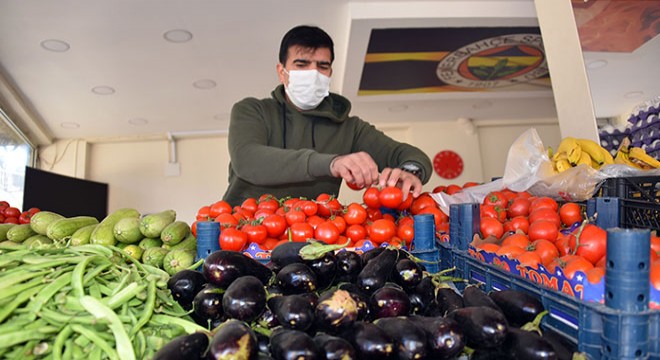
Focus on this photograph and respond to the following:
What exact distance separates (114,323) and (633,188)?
1.91 meters

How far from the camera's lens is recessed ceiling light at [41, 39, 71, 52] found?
498cm

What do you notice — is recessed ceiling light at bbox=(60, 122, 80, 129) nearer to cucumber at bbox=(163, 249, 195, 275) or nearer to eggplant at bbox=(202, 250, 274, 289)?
cucumber at bbox=(163, 249, 195, 275)

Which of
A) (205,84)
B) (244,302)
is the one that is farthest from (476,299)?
(205,84)

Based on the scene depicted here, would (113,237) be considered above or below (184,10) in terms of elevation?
below

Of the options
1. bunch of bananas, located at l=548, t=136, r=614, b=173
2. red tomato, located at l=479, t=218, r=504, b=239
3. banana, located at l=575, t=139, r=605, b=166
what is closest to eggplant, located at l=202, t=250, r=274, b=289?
red tomato, located at l=479, t=218, r=504, b=239

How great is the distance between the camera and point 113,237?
1.73 m

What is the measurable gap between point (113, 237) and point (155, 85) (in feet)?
17.5

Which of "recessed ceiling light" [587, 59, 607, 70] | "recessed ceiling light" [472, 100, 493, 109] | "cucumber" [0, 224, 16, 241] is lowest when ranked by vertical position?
"cucumber" [0, 224, 16, 241]

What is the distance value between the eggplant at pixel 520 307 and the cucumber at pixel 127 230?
1474 millimetres

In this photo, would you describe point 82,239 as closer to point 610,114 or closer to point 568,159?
point 568,159

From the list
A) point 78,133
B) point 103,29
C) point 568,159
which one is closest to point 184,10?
point 103,29

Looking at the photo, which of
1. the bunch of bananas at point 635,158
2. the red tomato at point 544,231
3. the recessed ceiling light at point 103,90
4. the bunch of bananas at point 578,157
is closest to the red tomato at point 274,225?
the red tomato at point 544,231

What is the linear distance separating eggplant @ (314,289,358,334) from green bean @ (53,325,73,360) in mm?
567

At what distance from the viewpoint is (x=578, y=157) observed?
215 centimetres
